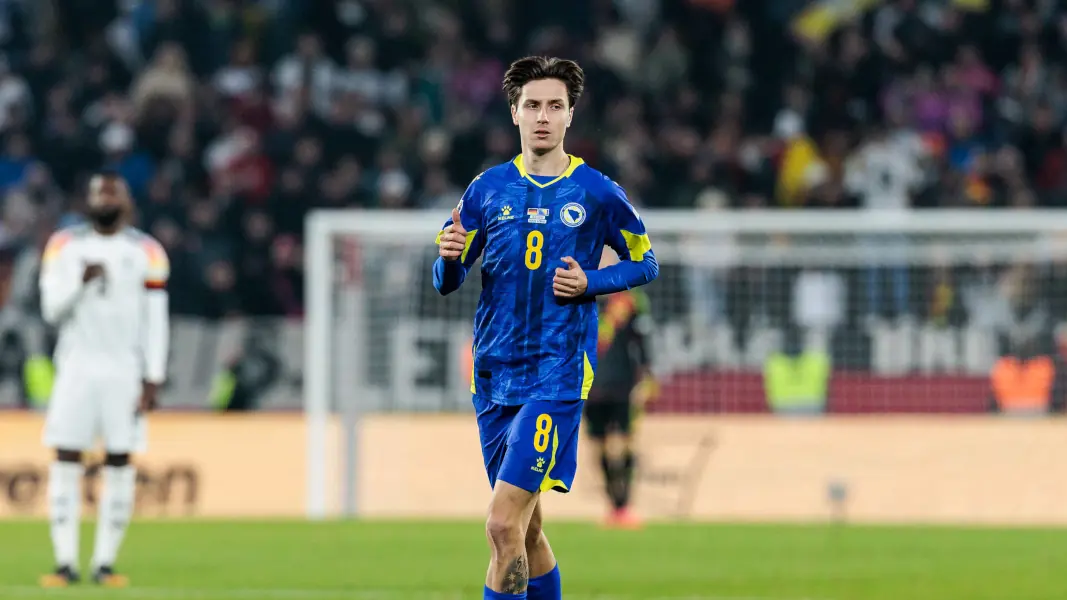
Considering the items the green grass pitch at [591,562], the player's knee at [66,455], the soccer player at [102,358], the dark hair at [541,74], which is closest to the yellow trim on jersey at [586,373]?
the dark hair at [541,74]

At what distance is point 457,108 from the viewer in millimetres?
22938

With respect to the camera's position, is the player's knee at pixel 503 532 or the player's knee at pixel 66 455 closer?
the player's knee at pixel 503 532

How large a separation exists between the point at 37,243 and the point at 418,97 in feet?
16.8

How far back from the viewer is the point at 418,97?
23016 millimetres

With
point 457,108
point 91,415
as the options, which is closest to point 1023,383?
point 457,108

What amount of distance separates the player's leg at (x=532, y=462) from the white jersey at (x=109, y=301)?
4719 mm

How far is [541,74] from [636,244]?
2.18 feet

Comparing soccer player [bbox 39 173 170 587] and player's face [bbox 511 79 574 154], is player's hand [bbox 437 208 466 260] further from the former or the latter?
soccer player [bbox 39 173 170 587]

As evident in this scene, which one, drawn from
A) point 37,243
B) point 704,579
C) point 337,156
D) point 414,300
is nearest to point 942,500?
point 414,300

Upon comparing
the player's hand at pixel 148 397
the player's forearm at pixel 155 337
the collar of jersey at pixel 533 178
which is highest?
the collar of jersey at pixel 533 178

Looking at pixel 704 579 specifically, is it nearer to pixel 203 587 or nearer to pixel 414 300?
pixel 203 587

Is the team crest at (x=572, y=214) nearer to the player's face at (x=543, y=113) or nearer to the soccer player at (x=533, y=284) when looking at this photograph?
the soccer player at (x=533, y=284)

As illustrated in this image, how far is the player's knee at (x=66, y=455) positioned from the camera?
1062 cm

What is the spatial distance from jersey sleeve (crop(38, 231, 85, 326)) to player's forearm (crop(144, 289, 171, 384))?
400mm
